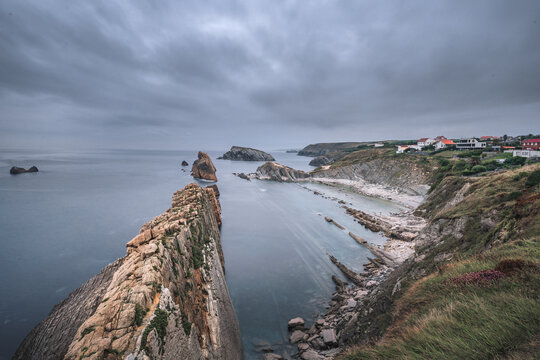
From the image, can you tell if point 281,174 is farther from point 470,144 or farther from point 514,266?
point 514,266

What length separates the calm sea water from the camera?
1708cm

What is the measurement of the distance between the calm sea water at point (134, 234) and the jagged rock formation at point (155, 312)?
4528 mm

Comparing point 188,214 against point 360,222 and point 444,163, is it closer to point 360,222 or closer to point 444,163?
point 360,222

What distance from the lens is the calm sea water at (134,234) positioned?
17.1 m

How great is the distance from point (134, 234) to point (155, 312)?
30.7 m

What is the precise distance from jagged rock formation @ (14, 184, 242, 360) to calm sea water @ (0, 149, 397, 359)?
453 cm

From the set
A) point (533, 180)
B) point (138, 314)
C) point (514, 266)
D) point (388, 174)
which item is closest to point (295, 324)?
point (138, 314)

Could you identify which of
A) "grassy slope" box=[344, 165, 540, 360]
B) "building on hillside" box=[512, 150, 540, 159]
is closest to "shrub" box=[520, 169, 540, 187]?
"grassy slope" box=[344, 165, 540, 360]

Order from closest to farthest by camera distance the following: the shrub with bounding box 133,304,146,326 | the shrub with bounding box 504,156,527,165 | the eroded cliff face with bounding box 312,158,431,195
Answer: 1. the shrub with bounding box 133,304,146,326
2. the shrub with bounding box 504,156,527,165
3. the eroded cliff face with bounding box 312,158,431,195

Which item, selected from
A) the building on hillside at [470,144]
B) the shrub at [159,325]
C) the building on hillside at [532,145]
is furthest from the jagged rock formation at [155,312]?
the building on hillside at [470,144]

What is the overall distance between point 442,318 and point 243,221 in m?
39.3

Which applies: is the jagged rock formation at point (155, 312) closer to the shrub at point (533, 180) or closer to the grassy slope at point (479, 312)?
the grassy slope at point (479, 312)

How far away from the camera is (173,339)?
678cm

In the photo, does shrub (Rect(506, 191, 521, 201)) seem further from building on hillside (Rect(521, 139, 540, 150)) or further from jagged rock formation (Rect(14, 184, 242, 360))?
building on hillside (Rect(521, 139, 540, 150))
